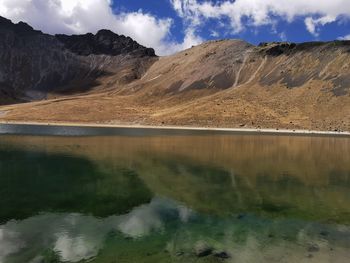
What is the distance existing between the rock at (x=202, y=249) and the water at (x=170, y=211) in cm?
5

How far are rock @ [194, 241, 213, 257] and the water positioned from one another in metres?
0.05

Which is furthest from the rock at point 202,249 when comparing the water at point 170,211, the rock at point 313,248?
the rock at point 313,248

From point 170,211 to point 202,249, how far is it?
8414 millimetres

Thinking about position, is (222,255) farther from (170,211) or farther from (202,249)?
(170,211)

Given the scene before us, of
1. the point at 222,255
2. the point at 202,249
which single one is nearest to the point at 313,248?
the point at 222,255

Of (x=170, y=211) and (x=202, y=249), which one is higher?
(x=170, y=211)

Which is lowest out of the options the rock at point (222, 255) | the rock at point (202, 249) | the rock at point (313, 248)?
the rock at point (222, 255)

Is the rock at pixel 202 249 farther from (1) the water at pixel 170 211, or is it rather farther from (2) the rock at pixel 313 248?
(2) the rock at pixel 313 248

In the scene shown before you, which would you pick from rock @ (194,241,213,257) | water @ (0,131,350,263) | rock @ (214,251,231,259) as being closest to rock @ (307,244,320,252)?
water @ (0,131,350,263)

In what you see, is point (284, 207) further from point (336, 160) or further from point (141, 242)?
point (336, 160)

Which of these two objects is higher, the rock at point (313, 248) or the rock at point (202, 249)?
the rock at point (313, 248)

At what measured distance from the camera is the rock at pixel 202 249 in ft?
72.9

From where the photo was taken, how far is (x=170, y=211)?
102 feet

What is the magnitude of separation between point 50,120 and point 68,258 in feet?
601
